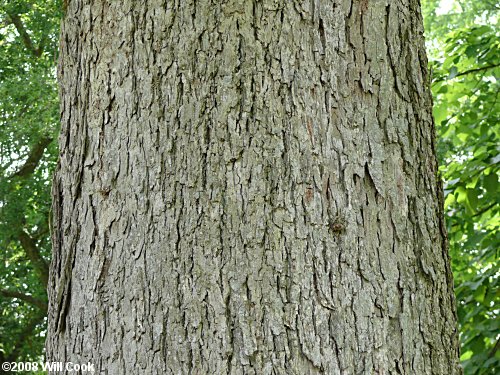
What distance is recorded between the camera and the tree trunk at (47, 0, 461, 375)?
128cm

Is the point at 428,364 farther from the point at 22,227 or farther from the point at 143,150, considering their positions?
the point at 22,227

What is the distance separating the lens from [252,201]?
4.28 feet

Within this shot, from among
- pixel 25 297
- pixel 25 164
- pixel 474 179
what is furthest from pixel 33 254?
pixel 474 179

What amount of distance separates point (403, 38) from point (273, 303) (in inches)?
26.8

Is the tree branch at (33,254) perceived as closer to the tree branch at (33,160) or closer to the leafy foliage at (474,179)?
the tree branch at (33,160)

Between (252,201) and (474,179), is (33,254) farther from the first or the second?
(252,201)

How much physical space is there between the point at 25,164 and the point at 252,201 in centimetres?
993

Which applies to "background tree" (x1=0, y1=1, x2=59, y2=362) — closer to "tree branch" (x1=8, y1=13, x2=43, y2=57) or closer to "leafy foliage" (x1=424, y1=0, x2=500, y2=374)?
"tree branch" (x1=8, y1=13, x2=43, y2=57)

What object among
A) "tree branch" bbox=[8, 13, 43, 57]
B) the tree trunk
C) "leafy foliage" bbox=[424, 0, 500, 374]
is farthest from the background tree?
the tree trunk

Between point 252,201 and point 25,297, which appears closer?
point 252,201

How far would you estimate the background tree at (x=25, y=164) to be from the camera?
368 inches

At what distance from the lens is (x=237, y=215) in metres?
1.30

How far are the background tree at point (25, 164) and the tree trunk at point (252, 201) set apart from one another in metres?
7.96

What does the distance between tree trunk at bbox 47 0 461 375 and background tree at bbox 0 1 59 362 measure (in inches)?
313
